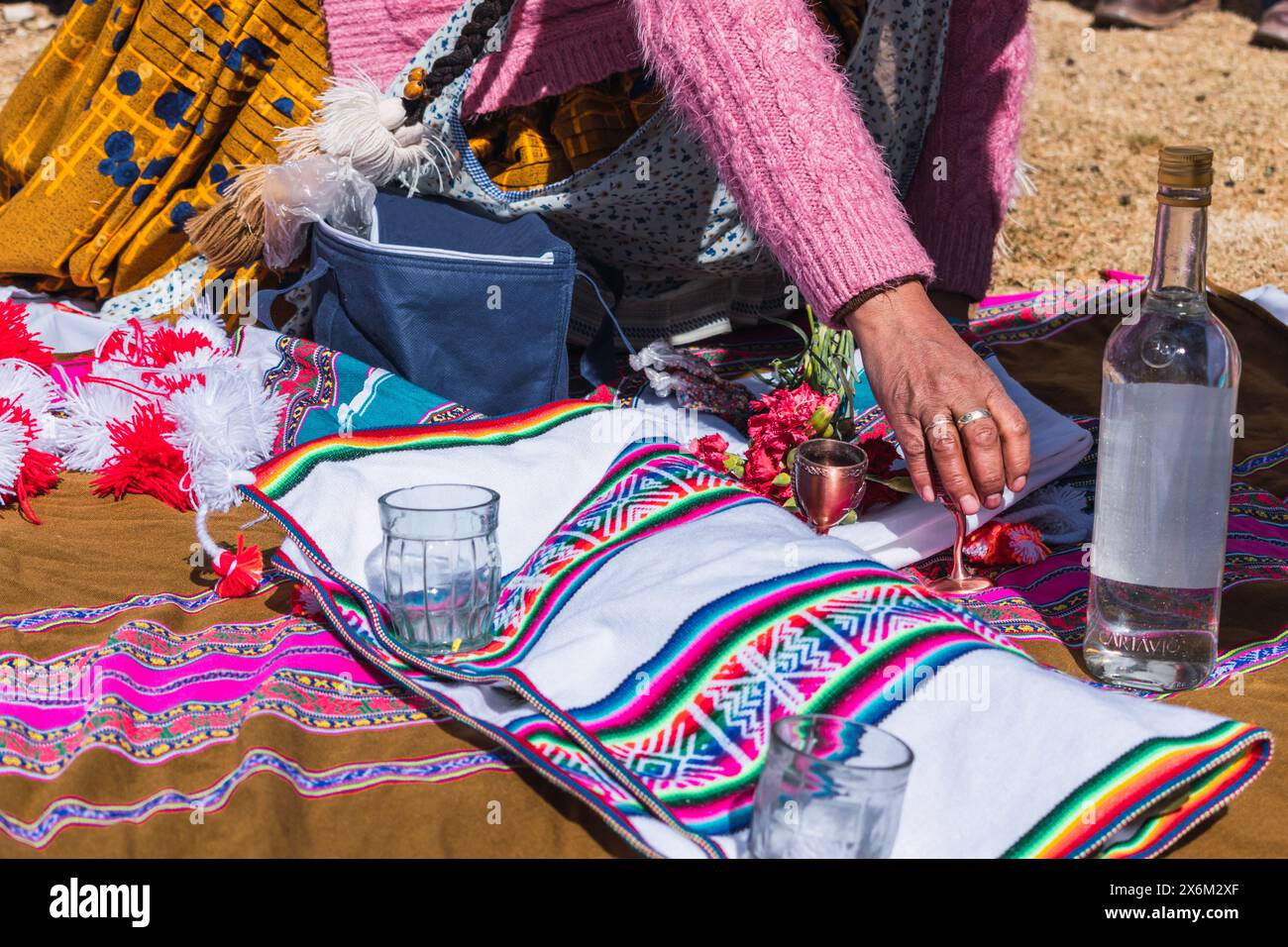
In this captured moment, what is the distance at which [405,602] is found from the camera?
1.23 m

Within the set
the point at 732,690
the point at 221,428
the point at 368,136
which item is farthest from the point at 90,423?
the point at 732,690

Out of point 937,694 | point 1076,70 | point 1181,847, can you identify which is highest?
point 1076,70

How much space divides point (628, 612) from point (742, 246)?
3.22 ft

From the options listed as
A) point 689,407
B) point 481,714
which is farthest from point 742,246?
point 481,714

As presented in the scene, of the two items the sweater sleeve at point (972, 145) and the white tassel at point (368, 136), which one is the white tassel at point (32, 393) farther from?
the sweater sleeve at point (972, 145)

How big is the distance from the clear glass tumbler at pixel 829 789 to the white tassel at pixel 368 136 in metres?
1.25

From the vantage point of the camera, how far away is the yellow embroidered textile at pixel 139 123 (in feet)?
6.71

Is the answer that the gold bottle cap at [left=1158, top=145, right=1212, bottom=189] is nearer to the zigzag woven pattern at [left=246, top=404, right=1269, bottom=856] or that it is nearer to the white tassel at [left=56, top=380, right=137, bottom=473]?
the zigzag woven pattern at [left=246, top=404, right=1269, bottom=856]

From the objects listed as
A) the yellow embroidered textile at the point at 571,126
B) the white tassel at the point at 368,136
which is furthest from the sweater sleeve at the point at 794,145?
the white tassel at the point at 368,136

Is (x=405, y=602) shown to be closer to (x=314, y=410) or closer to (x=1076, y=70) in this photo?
(x=314, y=410)

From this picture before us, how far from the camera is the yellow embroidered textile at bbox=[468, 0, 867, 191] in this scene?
6.23ft

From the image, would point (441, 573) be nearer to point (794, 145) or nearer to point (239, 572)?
point (239, 572)

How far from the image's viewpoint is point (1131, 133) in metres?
3.67

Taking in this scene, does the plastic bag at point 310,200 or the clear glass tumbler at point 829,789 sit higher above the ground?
the plastic bag at point 310,200
